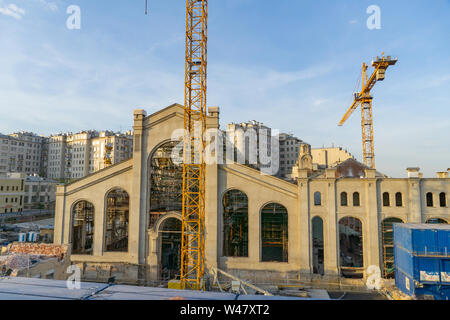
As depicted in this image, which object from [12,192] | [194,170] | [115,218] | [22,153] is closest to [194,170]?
[194,170]

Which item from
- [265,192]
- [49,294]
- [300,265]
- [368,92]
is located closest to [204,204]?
[265,192]

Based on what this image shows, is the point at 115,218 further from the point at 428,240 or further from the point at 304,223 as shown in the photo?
the point at 428,240

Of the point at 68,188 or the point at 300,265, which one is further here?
the point at 68,188

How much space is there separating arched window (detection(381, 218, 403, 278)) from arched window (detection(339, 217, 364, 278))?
345 inches

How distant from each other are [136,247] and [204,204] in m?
9.74

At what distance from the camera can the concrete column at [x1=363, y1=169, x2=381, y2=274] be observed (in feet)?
101

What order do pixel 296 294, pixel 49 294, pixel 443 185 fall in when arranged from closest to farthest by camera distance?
pixel 49 294, pixel 296 294, pixel 443 185

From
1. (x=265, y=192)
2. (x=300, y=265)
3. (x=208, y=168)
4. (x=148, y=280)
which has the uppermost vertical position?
(x=208, y=168)

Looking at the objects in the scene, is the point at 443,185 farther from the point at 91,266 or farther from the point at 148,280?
the point at 91,266

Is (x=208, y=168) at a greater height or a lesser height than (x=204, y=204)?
greater

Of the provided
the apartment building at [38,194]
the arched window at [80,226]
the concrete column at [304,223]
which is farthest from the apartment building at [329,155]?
the apartment building at [38,194]

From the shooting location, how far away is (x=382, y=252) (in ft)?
101

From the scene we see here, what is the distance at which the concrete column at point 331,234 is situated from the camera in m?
31.0
